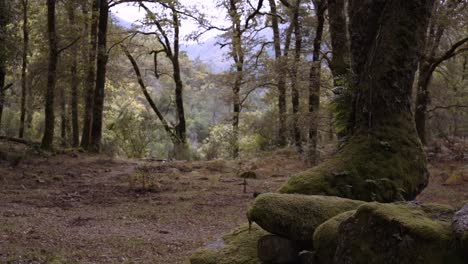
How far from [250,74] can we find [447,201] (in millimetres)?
9717

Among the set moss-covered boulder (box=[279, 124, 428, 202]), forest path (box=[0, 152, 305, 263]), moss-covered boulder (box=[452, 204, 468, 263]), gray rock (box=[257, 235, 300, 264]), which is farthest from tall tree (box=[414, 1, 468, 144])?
moss-covered boulder (box=[452, 204, 468, 263])

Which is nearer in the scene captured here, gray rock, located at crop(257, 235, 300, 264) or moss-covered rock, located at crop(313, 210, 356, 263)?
moss-covered rock, located at crop(313, 210, 356, 263)

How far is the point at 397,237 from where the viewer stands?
2.63m

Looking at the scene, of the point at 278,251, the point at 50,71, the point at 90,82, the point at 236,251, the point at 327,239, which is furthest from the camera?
the point at 90,82

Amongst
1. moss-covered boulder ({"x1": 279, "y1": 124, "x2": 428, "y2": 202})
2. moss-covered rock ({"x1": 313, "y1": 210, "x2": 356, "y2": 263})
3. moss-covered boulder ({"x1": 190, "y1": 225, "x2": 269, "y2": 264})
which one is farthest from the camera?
moss-covered boulder ({"x1": 279, "y1": 124, "x2": 428, "y2": 202})

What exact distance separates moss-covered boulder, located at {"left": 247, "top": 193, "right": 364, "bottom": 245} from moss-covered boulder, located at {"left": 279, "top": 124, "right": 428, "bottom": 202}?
763 millimetres

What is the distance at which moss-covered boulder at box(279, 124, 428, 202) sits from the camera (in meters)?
4.60

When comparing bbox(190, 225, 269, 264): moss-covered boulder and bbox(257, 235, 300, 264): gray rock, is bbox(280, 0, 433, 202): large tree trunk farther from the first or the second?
bbox(257, 235, 300, 264): gray rock

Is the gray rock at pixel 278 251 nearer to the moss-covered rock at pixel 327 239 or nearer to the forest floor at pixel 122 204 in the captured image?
the moss-covered rock at pixel 327 239

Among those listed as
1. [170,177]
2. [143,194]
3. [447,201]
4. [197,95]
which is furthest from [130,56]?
[197,95]

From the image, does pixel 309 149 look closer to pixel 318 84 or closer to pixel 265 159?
pixel 318 84

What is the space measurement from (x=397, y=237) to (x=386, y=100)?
2850 millimetres

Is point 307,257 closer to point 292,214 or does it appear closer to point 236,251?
point 292,214

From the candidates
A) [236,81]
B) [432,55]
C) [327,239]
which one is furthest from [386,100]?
[236,81]
